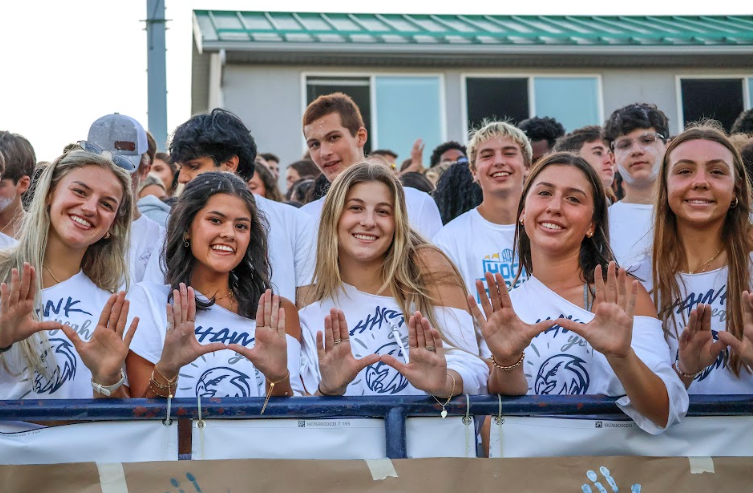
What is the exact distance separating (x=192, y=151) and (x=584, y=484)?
8.55 ft

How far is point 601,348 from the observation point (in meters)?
3.09

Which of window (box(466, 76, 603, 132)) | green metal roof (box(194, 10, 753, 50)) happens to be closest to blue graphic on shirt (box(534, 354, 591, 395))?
green metal roof (box(194, 10, 753, 50))

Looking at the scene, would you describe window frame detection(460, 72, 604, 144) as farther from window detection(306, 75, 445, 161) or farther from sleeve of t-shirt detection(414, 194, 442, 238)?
sleeve of t-shirt detection(414, 194, 442, 238)

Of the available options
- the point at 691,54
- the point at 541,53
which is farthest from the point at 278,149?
the point at 691,54

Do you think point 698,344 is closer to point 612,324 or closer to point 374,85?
point 612,324

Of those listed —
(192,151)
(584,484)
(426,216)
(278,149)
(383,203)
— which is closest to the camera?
(584,484)

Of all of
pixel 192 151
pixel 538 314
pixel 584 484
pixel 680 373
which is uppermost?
pixel 192 151

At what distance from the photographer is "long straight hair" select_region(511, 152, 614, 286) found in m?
3.94

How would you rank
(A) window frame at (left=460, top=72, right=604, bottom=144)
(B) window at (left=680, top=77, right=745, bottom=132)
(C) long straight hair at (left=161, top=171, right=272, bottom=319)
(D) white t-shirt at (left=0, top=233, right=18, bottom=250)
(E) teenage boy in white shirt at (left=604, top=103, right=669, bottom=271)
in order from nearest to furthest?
(C) long straight hair at (left=161, top=171, right=272, bottom=319) < (D) white t-shirt at (left=0, top=233, right=18, bottom=250) < (E) teenage boy in white shirt at (left=604, top=103, right=669, bottom=271) < (A) window frame at (left=460, top=72, right=604, bottom=144) < (B) window at (left=680, top=77, right=745, bottom=132)

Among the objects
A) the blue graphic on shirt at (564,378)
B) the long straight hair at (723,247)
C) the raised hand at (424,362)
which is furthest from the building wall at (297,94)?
the raised hand at (424,362)

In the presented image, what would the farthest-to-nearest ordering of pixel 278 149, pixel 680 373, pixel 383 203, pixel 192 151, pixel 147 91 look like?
pixel 278 149 → pixel 147 91 → pixel 192 151 → pixel 383 203 → pixel 680 373

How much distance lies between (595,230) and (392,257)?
0.84 m

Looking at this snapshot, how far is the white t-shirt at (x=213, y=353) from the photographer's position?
139 inches

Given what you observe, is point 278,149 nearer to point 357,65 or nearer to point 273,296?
point 357,65
